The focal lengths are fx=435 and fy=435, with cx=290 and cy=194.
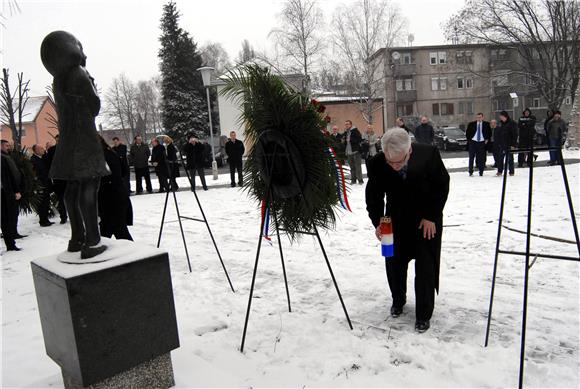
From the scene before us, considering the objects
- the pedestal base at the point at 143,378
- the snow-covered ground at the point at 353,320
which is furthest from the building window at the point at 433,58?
the pedestal base at the point at 143,378

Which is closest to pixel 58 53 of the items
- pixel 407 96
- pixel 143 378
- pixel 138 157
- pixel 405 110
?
pixel 143 378

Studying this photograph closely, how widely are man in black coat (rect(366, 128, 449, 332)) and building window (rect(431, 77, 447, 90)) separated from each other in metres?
49.7

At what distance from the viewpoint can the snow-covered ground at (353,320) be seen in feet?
9.95

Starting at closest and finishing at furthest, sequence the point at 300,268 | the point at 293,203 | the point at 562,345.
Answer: the point at 562,345 → the point at 293,203 → the point at 300,268

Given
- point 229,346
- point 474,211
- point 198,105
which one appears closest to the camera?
point 229,346

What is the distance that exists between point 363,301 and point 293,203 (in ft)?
4.17

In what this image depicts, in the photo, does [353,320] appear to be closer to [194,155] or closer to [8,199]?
[8,199]

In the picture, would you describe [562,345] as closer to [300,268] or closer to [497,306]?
[497,306]

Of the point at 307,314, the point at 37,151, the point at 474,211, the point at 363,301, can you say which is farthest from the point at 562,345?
the point at 37,151

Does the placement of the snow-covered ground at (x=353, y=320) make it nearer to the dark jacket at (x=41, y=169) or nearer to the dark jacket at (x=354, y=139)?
the dark jacket at (x=41, y=169)

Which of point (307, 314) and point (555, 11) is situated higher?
point (555, 11)

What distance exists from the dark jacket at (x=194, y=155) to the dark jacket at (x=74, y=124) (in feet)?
34.9

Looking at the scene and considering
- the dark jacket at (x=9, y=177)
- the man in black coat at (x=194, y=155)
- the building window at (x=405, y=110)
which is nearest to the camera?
the dark jacket at (x=9, y=177)

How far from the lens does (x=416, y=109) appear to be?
162ft
